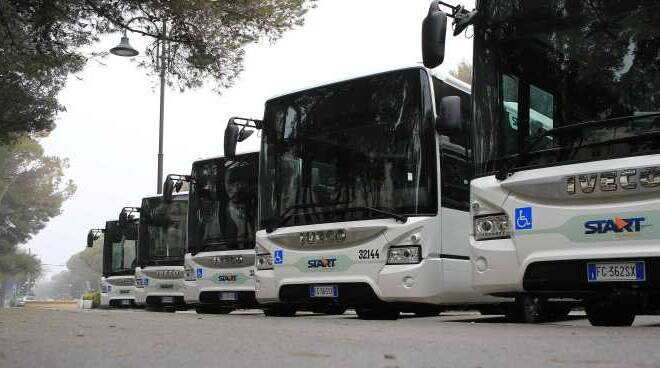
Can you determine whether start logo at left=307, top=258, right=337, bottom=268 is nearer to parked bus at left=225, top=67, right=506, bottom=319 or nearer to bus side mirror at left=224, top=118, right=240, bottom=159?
parked bus at left=225, top=67, right=506, bottom=319

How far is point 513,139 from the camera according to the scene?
23.3ft

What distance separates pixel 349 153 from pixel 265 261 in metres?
1.84

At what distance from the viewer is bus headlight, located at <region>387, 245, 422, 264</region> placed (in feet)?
27.4

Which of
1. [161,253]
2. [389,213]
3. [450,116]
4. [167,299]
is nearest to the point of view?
[450,116]

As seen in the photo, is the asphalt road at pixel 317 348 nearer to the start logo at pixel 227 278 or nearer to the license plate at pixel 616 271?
the license plate at pixel 616 271

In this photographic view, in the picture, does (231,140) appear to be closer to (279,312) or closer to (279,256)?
(279,256)

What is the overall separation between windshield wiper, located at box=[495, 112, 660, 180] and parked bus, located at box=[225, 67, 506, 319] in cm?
118

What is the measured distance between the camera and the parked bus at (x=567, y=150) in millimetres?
6305

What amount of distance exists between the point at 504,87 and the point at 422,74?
162 centimetres

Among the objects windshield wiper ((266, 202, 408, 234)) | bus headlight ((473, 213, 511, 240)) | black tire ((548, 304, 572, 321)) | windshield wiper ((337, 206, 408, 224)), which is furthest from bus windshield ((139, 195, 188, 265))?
bus headlight ((473, 213, 511, 240))

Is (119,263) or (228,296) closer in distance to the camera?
(228,296)

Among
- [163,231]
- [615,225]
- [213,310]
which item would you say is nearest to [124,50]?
[163,231]

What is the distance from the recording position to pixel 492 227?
7.16m

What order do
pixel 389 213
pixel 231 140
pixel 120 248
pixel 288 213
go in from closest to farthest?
pixel 389 213
pixel 288 213
pixel 231 140
pixel 120 248
